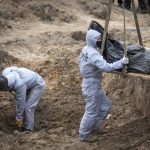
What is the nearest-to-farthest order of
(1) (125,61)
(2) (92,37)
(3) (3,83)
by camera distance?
(1) (125,61)
(2) (92,37)
(3) (3,83)

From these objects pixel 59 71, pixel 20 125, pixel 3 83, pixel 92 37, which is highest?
pixel 92 37

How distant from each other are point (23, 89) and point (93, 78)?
1435mm

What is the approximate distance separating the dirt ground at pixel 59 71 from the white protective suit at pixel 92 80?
1.23 feet

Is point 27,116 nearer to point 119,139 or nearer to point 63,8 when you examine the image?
point 119,139

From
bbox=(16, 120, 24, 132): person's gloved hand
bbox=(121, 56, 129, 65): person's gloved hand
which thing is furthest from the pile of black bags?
bbox=(16, 120, 24, 132): person's gloved hand

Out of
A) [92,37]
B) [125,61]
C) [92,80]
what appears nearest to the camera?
[125,61]

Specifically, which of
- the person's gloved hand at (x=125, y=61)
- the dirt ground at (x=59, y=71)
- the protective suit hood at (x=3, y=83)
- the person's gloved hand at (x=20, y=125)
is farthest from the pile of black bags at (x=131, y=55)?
the person's gloved hand at (x=20, y=125)

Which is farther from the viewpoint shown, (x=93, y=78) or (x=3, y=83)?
(x=3, y=83)

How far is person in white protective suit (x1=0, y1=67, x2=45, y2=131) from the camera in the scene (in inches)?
324

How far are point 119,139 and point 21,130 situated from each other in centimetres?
196

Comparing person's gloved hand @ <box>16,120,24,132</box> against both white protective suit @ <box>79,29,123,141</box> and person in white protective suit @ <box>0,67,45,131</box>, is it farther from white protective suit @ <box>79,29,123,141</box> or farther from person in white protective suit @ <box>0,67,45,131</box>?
white protective suit @ <box>79,29,123,141</box>

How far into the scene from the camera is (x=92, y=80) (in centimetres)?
766

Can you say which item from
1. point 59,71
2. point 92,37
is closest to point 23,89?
point 92,37

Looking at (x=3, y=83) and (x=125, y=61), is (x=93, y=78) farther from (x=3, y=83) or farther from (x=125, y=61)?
(x=3, y=83)
